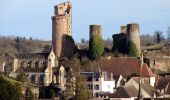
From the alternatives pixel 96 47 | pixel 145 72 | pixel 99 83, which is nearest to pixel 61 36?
pixel 96 47

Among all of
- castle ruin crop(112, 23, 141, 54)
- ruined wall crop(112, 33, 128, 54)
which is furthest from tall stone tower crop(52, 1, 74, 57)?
castle ruin crop(112, 23, 141, 54)

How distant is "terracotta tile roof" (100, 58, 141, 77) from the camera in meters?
77.3

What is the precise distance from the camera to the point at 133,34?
8594 cm

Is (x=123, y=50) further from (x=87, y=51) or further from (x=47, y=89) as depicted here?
(x=47, y=89)

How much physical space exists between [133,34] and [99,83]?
1478cm

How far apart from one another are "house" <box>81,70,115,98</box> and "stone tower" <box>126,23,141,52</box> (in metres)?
12.7

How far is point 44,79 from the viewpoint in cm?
7894

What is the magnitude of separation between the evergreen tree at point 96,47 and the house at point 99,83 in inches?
411

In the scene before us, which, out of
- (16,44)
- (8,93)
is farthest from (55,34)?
(16,44)

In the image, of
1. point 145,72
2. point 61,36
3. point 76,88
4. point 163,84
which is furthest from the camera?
point 61,36

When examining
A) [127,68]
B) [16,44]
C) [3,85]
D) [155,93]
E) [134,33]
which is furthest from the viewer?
[16,44]

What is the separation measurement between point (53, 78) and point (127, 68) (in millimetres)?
8531

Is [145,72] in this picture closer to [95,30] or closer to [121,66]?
[121,66]

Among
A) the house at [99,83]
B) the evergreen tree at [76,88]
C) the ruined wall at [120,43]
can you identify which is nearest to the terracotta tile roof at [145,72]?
the house at [99,83]
